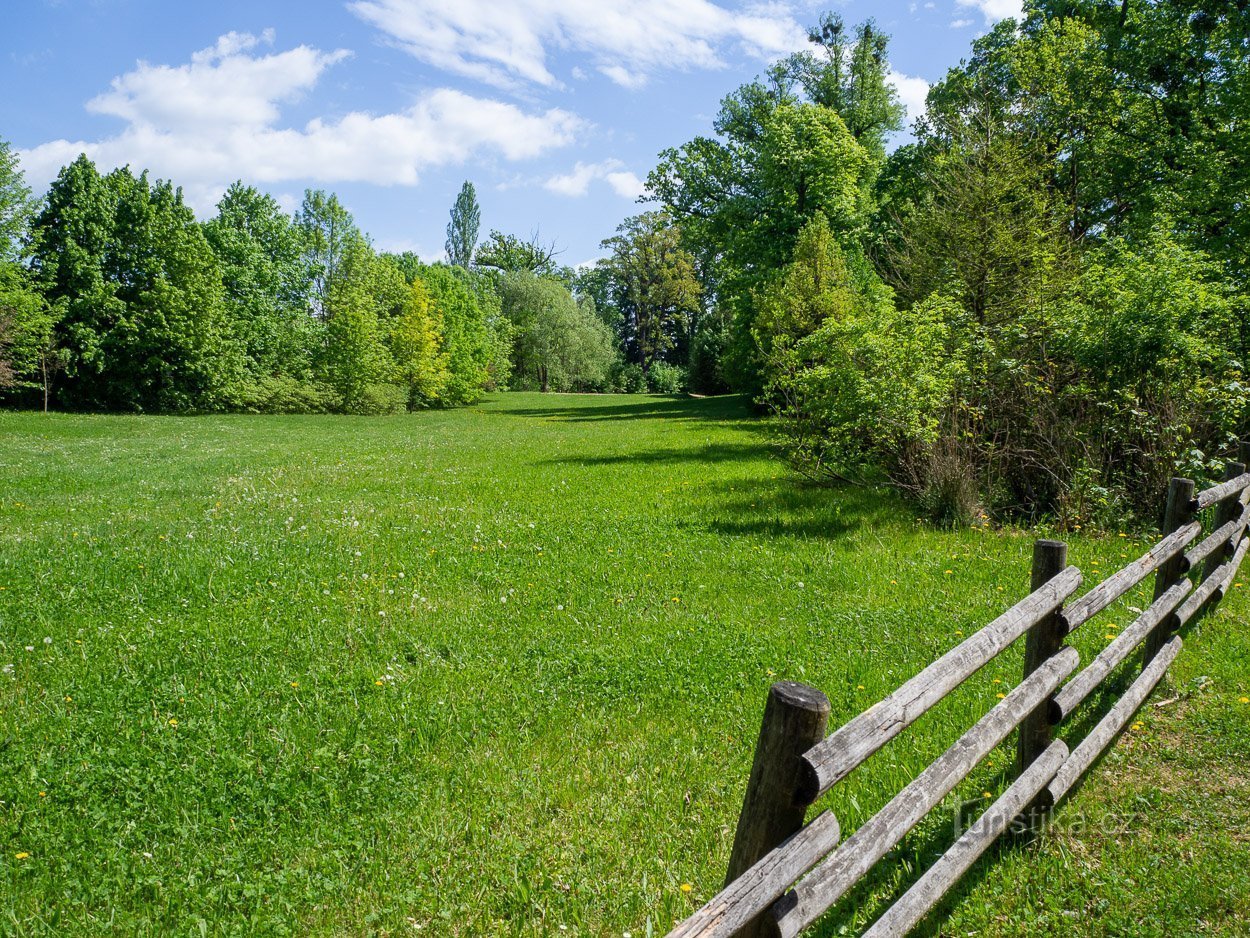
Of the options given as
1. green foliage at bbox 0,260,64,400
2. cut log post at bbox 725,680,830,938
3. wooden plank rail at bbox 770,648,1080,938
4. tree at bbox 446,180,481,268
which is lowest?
wooden plank rail at bbox 770,648,1080,938

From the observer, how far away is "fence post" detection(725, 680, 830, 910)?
86.1 inches

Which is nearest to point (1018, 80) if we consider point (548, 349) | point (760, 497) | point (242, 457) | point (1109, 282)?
point (1109, 282)

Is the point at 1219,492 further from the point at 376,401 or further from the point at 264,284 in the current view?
the point at 264,284

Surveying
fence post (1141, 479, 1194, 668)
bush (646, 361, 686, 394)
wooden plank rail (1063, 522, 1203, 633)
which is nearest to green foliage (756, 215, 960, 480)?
fence post (1141, 479, 1194, 668)

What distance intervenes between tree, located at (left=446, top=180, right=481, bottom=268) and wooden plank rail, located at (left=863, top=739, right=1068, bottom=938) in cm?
9238

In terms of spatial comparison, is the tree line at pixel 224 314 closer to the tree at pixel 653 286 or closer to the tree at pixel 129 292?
the tree at pixel 129 292

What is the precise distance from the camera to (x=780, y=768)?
224 centimetres

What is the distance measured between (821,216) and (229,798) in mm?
30329

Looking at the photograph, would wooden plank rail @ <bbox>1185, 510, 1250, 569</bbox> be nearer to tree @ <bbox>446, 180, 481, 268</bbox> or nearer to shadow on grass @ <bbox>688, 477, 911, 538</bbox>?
shadow on grass @ <bbox>688, 477, 911, 538</bbox>

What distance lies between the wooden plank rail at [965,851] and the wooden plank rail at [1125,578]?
0.72m

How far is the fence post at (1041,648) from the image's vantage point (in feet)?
12.7

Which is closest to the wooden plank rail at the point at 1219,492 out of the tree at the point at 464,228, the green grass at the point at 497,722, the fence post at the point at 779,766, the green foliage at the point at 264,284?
the green grass at the point at 497,722

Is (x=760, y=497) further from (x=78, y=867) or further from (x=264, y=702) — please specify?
(x=78, y=867)

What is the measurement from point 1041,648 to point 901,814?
1.62m
